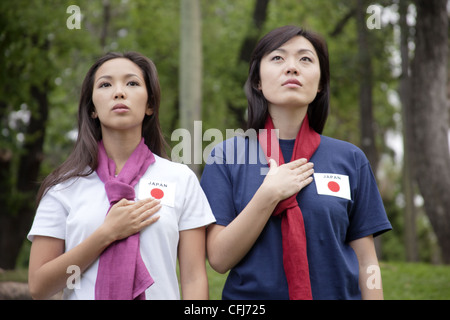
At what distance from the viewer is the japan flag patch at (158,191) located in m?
2.45

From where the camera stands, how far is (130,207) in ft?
7.64

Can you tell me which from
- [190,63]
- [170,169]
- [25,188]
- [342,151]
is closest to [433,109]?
[190,63]

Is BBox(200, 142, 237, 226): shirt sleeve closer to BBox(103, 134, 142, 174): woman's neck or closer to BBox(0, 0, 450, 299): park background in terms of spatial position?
BBox(103, 134, 142, 174): woman's neck

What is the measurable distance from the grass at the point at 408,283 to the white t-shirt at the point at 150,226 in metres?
3.14

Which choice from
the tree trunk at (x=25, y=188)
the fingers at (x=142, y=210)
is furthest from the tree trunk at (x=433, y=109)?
the tree trunk at (x=25, y=188)

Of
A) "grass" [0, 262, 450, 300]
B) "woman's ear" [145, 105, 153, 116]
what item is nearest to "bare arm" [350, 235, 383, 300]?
"woman's ear" [145, 105, 153, 116]

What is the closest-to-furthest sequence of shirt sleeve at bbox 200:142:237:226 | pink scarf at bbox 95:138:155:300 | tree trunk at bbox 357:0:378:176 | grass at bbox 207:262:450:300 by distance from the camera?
1. pink scarf at bbox 95:138:155:300
2. shirt sleeve at bbox 200:142:237:226
3. grass at bbox 207:262:450:300
4. tree trunk at bbox 357:0:378:176

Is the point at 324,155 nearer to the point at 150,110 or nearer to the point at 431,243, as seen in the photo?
the point at 150,110

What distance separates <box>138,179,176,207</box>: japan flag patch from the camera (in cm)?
245

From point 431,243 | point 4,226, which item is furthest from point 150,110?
point 431,243

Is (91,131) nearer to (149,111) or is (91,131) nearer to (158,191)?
(149,111)

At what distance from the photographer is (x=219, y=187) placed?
256cm

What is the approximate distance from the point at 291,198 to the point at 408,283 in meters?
4.83

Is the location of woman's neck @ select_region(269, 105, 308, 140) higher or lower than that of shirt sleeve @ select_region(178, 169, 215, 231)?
higher
